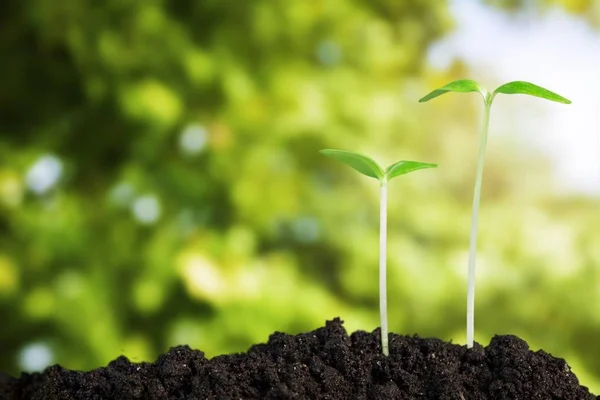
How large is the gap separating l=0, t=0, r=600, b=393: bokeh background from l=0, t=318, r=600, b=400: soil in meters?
1.29

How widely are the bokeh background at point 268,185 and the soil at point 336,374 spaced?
1.29m

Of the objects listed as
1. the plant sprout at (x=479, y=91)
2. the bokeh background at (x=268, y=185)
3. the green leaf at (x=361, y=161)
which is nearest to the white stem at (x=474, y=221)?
the plant sprout at (x=479, y=91)

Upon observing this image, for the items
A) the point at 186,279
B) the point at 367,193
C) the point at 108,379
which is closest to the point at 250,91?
the point at 367,193

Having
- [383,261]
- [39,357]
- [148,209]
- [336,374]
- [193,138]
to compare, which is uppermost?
[193,138]

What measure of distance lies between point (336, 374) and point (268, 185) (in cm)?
139

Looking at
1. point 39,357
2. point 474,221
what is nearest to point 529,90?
point 474,221

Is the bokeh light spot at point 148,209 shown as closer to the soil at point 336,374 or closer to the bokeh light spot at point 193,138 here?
the bokeh light spot at point 193,138

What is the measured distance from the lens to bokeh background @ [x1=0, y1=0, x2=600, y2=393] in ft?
6.89

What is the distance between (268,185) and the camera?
A: 2.12 metres

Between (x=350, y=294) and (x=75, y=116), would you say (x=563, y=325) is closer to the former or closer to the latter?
(x=350, y=294)

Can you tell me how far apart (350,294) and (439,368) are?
1351 mm

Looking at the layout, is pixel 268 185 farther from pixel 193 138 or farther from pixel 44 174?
pixel 44 174

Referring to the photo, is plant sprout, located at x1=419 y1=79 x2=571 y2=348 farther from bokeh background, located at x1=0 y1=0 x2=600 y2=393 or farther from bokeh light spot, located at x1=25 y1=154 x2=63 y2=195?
bokeh light spot, located at x1=25 y1=154 x2=63 y2=195

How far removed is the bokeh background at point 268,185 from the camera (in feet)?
6.89
